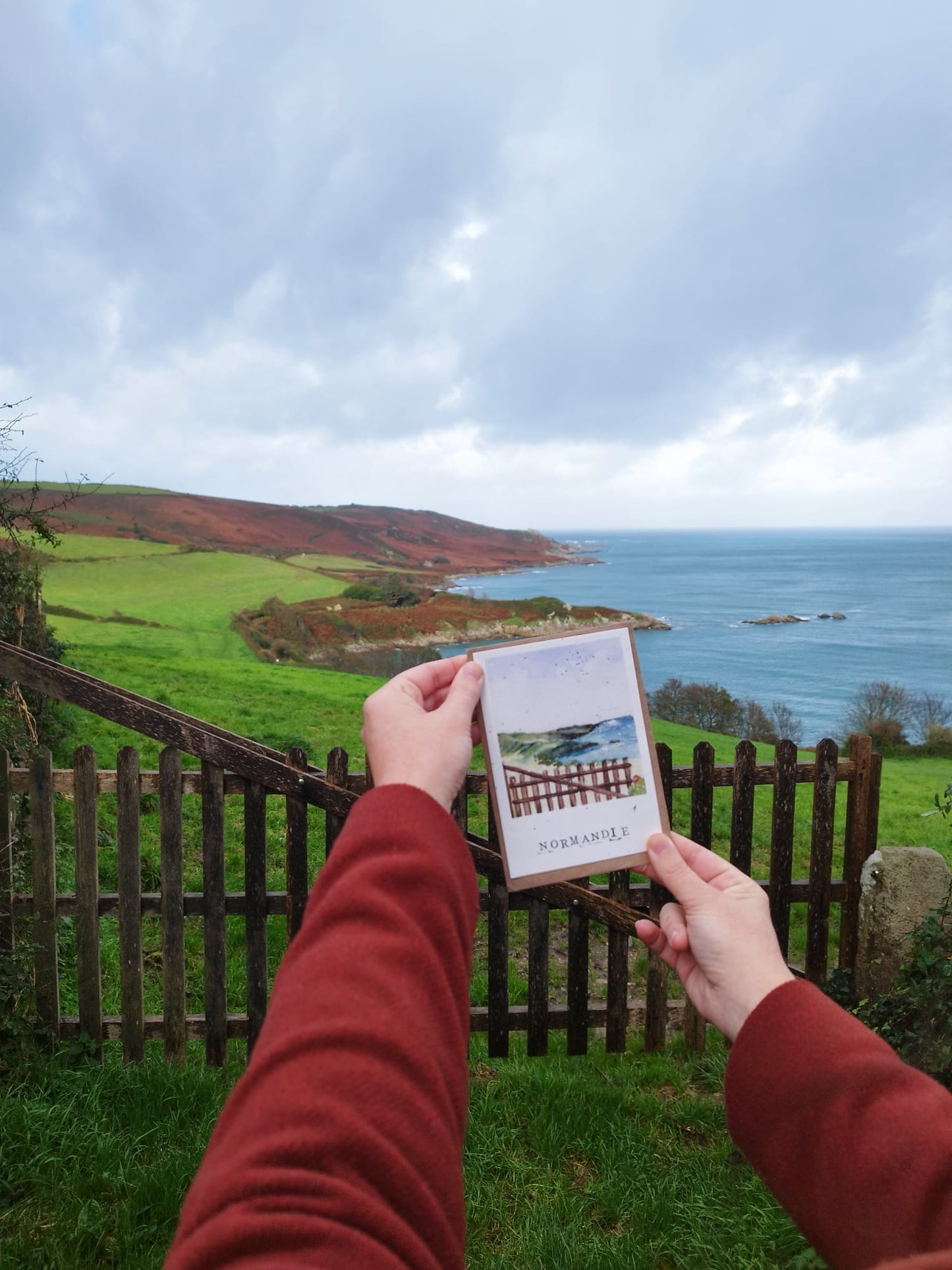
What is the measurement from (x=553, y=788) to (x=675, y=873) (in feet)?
1.14

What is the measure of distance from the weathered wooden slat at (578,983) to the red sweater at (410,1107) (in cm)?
311

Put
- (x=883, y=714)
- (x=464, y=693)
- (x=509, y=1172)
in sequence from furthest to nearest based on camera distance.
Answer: (x=883, y=714) < (x=509, y=1172) < (x=464, y=693)

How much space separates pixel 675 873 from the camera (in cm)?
174

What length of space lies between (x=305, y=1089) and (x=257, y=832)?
11.7 ft

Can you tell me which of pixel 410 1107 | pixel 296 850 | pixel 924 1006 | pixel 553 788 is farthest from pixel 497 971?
pixel 410 1107

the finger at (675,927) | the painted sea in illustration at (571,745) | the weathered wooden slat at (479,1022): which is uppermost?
the painted sea in illustration at (571,745)

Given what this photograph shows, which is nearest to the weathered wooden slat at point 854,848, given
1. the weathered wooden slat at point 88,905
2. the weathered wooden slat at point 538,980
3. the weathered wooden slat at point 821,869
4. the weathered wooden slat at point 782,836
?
the weathered wooden slat at point 821,869

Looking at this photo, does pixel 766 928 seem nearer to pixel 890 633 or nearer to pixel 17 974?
pixel 17 974

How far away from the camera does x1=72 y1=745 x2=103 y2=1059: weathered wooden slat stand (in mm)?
4066

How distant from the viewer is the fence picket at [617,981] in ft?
14.2

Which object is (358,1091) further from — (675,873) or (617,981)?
(617,981)

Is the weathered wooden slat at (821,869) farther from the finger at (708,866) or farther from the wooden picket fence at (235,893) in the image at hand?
the finger at (708,866)

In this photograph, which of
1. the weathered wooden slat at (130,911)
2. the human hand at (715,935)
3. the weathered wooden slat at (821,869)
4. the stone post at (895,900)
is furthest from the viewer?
the weathered wooden slat at (821,869)

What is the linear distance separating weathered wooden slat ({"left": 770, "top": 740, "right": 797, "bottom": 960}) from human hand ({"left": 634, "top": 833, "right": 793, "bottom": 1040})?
2.82 m
